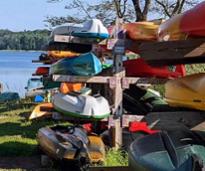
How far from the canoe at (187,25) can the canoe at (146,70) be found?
2.94 meters

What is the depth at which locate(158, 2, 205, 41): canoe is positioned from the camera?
358 cm

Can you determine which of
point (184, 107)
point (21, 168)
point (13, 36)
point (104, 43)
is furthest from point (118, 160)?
point (13, 36)

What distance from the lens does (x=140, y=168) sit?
Result: 109 inches

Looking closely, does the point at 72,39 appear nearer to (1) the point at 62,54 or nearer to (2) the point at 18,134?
(1) the point at 62,54

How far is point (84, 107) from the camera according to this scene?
6516 mm

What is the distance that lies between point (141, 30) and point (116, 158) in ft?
5.55

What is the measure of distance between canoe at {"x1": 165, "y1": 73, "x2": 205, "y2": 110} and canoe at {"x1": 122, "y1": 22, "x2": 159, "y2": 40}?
99.2 inches

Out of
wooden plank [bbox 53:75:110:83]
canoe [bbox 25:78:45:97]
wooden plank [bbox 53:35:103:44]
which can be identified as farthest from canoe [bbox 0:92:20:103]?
wooden plank [bbox 53:75:110:83]

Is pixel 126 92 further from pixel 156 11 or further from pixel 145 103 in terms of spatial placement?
pixel 156 11

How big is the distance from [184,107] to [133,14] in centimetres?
1332

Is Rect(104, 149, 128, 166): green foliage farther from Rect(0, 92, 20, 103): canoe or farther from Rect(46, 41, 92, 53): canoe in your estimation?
Rect(0, 92, 20, 103): canoe

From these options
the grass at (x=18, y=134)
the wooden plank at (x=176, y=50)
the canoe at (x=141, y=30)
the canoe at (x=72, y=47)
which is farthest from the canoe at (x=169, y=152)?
the canoe at (x=72, y=47)

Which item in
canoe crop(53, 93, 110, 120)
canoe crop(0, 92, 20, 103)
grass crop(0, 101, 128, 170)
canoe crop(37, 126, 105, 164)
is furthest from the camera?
canoe crop(0, 92, 20, 103)

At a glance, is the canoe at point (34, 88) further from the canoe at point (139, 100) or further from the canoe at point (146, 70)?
the canoe at point (146, 70)
